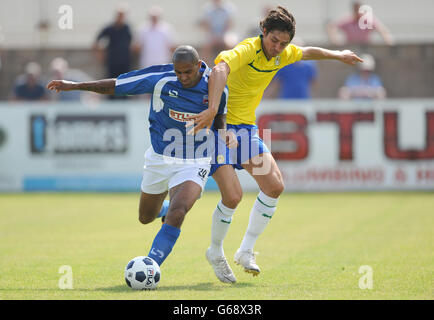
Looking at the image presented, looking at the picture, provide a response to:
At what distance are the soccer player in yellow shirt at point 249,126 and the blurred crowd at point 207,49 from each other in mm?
9491

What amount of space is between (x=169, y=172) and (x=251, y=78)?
4.41 ft

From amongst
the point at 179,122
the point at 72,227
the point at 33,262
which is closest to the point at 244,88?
the point at 179,122

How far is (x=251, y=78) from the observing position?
8.10 m

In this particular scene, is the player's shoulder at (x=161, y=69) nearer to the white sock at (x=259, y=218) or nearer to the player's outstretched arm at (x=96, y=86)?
the player's outstretched arm at (x=96, y=86)

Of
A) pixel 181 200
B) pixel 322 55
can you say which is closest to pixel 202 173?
pixel 181 200

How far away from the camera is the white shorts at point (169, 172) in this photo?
24.4 ft

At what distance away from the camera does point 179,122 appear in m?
7.55

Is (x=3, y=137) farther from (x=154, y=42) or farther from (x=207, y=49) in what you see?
(x=207, y=49)

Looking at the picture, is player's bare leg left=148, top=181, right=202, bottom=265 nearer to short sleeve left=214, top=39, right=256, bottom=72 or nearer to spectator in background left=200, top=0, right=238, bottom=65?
short sleeve left=214, top=39, right=256, bottom=72

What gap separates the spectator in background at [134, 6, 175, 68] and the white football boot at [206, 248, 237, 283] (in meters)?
11.4

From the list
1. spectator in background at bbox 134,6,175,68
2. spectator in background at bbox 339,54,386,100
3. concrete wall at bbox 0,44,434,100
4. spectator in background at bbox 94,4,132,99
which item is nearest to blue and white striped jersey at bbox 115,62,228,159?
spectator in background at bbox 94,4,132,99

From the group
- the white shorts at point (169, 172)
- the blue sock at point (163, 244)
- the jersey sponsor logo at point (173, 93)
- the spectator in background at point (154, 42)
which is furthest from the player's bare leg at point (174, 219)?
the spectator in background at point (154, 42)

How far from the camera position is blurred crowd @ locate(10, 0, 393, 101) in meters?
17.8
